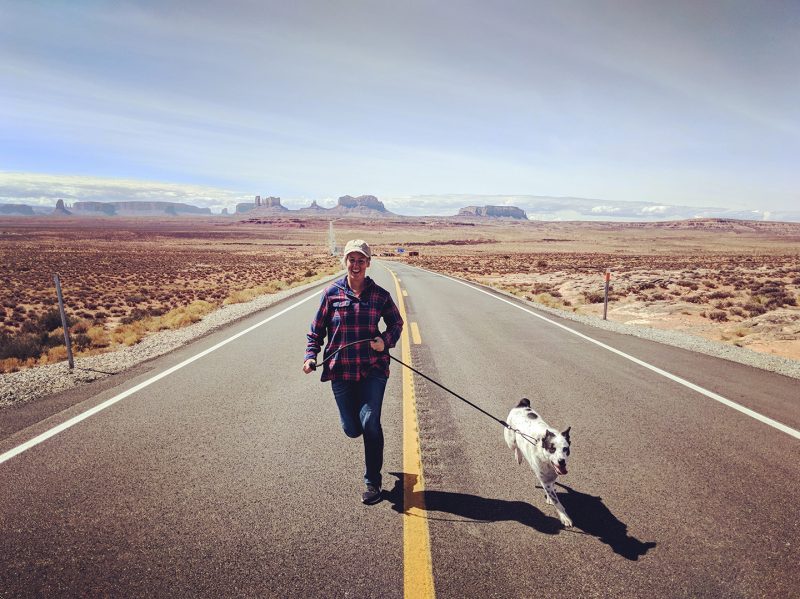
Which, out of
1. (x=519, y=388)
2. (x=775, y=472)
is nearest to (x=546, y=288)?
(x=519, y=388)

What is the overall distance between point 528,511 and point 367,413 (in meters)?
1.48

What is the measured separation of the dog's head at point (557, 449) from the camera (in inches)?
122

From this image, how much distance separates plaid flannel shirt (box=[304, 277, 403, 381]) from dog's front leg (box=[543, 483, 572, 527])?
157 cm

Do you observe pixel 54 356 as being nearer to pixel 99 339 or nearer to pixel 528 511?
pixel 99 339

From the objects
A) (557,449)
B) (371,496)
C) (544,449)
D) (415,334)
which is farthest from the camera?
(415,334)

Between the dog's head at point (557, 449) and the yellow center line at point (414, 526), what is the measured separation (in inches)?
41.6

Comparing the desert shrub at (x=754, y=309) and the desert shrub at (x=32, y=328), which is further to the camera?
the desert shrub at (x=754, y=309)

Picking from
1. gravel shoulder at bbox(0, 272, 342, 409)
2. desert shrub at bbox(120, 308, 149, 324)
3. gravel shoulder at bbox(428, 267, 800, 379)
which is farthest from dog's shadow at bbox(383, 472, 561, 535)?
desert shrub at bbox(120, 308, 149, 324)

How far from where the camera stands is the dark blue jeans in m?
3.48

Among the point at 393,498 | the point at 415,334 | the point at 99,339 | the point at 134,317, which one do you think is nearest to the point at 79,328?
the point at 134,317

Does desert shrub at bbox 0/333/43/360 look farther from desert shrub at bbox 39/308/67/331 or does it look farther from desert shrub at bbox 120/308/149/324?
desert shrub at bbox 120/308/149/324

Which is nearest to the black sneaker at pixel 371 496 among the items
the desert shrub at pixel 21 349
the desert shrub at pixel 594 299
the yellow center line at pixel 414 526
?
the yellow center line at pixel 414 526

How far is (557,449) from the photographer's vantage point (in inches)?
125

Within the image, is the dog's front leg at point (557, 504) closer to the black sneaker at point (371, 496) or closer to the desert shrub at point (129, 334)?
the black sneaker at point (371, 496)
